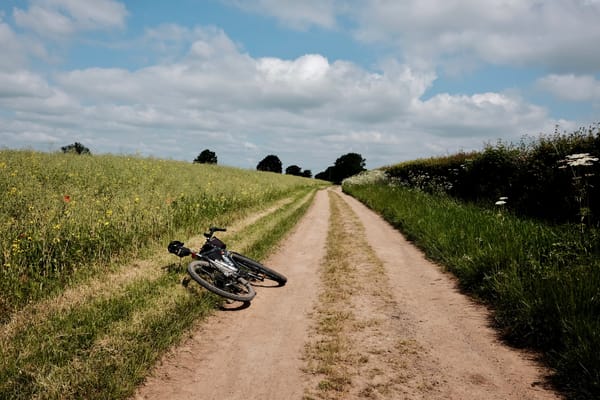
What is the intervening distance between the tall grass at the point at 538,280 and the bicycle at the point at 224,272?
3.97 metres

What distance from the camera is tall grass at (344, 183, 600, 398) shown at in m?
4.32

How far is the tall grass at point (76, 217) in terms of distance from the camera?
22.2ft

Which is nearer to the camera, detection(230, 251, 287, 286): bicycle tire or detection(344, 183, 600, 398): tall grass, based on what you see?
detection(344, 183, 600, 398): tall grass

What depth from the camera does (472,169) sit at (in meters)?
15.9

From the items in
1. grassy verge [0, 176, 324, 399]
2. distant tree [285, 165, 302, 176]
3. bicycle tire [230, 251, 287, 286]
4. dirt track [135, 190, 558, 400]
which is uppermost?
distant tree [285, 165, 302, 176]

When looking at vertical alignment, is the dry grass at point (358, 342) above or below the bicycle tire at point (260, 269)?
below

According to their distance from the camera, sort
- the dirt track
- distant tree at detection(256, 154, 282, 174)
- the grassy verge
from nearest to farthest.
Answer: the grassy verge
the dirt track
distant tree at detection(256, 154, 282, 174)

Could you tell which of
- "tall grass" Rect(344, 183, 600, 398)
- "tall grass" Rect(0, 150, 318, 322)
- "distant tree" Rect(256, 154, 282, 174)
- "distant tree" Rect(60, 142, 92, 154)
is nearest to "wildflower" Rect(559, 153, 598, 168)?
"tall grass" Rect(344, 183, 600, 398)

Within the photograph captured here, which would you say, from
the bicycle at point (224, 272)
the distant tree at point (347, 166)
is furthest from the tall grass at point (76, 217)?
Answer: the distant tree at point (347, 166)

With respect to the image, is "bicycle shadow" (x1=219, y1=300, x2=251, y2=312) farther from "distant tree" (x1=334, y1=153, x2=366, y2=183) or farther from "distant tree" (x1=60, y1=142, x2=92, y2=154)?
"distant tree" (x1=334, y1=153, x2=366, y2=183)

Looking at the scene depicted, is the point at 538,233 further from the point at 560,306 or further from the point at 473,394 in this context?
the point at 473,394

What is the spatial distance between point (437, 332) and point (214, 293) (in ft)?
12.2

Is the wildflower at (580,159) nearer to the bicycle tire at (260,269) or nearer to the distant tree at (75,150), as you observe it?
the bicycle tire at (260,269)

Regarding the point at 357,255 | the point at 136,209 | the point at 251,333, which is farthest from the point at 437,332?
the point at 136,209
